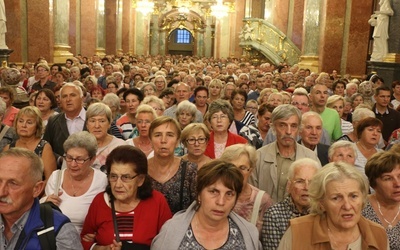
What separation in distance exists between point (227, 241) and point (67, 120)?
149 inches

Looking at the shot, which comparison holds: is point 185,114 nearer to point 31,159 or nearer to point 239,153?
point 239,153

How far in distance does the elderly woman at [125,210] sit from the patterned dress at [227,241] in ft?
1.64

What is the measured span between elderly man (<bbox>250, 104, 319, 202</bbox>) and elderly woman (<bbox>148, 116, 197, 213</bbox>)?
726mm

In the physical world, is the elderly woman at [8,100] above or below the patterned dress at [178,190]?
above

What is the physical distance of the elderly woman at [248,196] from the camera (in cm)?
418

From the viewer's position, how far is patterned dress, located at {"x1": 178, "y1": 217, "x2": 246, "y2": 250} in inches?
138

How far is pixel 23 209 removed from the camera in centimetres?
312

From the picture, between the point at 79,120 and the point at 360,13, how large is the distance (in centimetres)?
1344

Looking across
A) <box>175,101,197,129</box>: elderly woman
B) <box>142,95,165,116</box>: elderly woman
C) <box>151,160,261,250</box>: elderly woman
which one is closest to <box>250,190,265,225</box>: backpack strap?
<box>151,160,261,250</box>: elderly woman

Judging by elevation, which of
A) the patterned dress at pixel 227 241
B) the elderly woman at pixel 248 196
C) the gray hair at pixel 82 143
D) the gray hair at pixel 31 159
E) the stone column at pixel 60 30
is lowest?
the patterned dress at pixel 227 241

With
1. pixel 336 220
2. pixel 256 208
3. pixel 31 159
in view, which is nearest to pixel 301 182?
pixel 256 208

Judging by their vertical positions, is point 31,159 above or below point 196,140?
above

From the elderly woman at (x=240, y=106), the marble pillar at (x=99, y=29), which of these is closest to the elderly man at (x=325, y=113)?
the elderly woman at (x=240, y=106)

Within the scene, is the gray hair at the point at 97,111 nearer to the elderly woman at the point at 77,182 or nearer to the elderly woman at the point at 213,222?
the elderly woman at the point at 77,182
